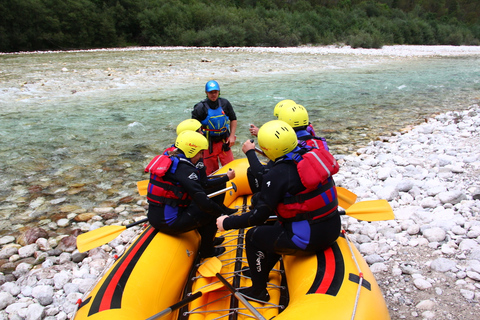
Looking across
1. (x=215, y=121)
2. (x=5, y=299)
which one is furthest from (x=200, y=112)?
(x=5, y=299)

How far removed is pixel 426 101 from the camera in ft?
33.6

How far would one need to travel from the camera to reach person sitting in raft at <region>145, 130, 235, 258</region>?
258 cm

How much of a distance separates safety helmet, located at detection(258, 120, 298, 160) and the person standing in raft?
1.91 meters

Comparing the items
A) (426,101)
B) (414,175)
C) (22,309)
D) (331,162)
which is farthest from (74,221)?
(426,101)

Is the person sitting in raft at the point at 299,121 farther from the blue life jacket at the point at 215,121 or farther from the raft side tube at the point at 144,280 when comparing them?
the raft side tube at the point at 144,280

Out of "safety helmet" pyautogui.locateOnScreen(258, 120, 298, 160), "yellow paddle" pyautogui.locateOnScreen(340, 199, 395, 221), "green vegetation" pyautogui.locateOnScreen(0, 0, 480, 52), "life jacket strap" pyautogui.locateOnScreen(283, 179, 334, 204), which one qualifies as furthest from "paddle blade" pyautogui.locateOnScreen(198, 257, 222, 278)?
"green vegetation" pyautogui.locateOnScreen(0, 0, 480, 52)

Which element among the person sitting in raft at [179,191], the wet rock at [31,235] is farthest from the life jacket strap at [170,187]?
the wet rock at [31,235]

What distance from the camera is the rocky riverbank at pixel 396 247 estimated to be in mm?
2549

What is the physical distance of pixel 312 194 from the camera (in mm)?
2133

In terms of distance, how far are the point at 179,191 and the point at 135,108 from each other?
7.30 metres

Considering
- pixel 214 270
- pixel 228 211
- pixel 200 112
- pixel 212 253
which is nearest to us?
pixel 214 270

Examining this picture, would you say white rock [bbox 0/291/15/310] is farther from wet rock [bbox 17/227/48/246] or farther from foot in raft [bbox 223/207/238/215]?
foot in raft [bbox 223/207/238/215]

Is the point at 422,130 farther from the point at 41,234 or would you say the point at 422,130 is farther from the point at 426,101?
the point at 41,234

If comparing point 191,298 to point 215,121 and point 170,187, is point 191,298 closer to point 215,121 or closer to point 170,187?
point 170,187
